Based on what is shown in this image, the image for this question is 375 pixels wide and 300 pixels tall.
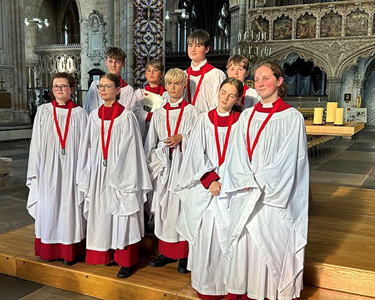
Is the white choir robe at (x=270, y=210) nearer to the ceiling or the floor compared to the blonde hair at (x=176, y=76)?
nearer to the floor

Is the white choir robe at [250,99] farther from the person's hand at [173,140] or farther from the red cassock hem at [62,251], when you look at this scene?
the red cassock hem at [62,251]

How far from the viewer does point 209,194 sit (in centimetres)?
289

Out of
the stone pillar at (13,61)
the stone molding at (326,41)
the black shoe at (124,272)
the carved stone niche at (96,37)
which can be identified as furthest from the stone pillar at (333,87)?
the black shoe at (124,272)

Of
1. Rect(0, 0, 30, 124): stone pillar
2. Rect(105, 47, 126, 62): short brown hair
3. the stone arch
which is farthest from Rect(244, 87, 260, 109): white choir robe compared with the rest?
the stone arch

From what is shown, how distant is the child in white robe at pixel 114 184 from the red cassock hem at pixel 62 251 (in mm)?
186

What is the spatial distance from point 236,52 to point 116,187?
1416cm

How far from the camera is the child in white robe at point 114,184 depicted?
10.5ft

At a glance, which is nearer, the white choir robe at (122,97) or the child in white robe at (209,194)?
the child in white robe at (209,194)

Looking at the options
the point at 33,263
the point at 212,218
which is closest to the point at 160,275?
the point at 212,218

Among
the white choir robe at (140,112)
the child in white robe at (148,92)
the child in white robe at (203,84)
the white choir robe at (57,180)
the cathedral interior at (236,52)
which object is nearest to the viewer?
the white choir robe at (57,180)

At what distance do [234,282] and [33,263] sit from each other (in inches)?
74.5

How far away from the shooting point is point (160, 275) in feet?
10.8

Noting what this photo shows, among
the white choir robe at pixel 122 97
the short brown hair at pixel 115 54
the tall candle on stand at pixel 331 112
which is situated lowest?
the tall candle on stand at pixel 331 112

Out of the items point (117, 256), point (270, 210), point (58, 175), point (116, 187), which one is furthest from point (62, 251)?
point (270, 210)
